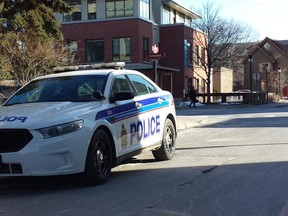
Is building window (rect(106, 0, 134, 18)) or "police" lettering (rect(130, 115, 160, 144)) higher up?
building window (rect(106, 0, 134, 18))

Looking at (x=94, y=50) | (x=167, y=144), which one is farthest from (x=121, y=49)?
Answer: (x=167, y=144)

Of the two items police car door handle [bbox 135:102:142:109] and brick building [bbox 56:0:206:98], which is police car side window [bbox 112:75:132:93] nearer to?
police car door handle [bbox 135:102:142:109]

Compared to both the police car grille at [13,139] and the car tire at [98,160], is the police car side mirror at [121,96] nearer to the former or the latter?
the car tire at [98,160]

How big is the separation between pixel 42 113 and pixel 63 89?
1.21 metres

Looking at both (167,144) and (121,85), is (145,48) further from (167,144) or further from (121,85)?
(121,85)

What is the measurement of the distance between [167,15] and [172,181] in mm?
41403

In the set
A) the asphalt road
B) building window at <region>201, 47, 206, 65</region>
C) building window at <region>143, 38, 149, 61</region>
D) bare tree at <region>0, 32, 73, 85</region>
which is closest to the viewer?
the asphalt road

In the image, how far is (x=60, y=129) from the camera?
6562 mm

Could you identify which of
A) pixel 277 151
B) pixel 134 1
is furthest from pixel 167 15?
pixel 277 151

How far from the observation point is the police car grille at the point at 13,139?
21.3 feet

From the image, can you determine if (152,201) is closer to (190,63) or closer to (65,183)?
(65,183)

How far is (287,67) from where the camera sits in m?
81.2

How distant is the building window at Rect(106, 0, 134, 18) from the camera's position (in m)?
40.5

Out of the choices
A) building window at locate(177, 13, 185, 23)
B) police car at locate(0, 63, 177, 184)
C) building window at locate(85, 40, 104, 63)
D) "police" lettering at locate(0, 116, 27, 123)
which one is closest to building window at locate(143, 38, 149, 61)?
building window at locate(85, 40, 104, 63)
